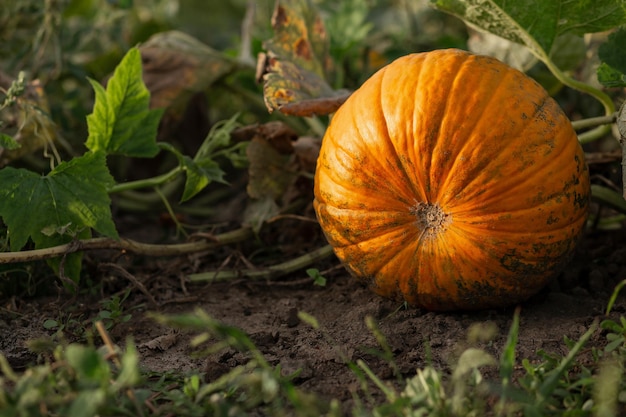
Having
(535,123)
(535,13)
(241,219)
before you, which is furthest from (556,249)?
(241,219)

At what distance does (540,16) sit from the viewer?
260 centimetres

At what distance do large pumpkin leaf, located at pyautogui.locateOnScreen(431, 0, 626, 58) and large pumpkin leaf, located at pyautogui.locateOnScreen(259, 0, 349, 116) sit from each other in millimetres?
530

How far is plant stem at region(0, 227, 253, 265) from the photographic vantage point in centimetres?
239

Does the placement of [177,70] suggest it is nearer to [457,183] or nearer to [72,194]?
[72,194]

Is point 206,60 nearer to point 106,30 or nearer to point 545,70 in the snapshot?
point 106,30

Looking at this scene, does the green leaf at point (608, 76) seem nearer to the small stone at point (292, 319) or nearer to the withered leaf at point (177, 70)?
the small stone at point (292, 319)

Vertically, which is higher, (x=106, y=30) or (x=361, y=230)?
(x=106, y=30)

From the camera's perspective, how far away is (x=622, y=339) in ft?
6.27

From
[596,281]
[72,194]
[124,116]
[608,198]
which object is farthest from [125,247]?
[608,198]

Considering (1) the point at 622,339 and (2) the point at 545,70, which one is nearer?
(1) the point at 622,339

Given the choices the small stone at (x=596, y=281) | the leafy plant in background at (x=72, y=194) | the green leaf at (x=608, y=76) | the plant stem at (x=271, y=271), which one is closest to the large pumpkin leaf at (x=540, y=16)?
the green leaf at (x=608, y=76)

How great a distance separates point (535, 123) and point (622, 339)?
0.65 meters

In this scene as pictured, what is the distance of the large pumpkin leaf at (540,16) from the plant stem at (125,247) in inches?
45.2

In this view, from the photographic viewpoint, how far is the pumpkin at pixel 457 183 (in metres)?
2.16
